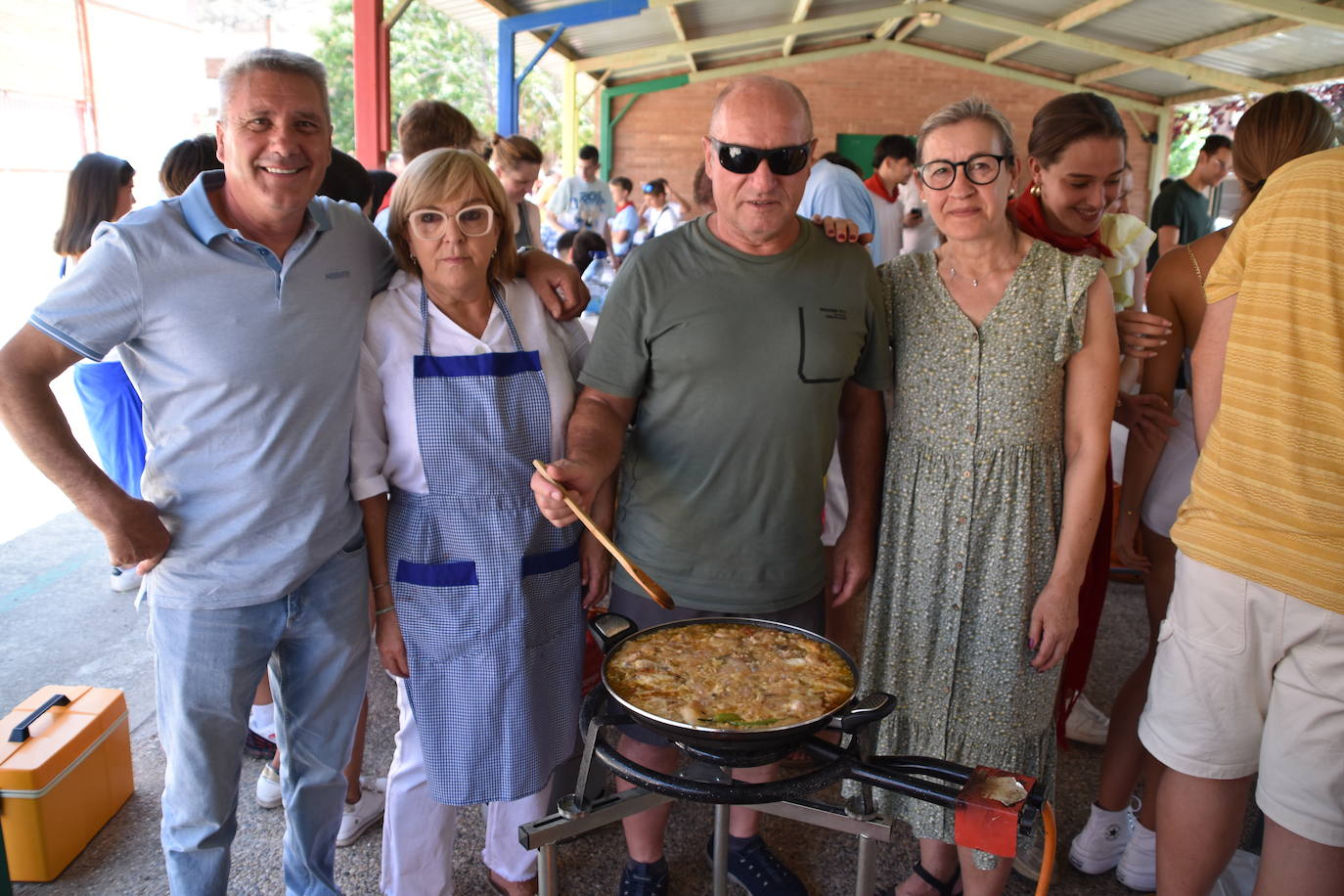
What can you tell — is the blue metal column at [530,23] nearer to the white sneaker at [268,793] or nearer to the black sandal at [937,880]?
the white sneaker at [268,793]

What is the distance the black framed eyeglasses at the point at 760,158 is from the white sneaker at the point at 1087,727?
231 centimetres

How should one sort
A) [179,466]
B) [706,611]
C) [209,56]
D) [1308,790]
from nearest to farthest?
[1308,790], [179,466], [706,611], [209,56]

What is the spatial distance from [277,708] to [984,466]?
66.5 inches

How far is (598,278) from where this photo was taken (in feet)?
20.0

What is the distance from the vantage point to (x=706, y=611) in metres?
2.15

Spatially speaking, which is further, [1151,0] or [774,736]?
[1151,0]

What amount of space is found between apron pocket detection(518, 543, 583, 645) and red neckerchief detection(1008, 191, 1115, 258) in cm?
130

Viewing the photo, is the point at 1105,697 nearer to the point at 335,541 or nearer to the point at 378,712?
the point at 378,712

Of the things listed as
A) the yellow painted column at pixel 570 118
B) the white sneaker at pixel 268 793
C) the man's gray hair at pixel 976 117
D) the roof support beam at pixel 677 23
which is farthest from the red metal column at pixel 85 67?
the man's gray hair at pixel 976 117

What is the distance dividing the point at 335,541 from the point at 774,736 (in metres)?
1.11

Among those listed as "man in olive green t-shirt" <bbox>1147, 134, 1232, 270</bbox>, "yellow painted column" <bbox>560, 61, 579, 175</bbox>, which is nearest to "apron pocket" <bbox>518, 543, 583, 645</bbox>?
"man in olive green t-shirt" <bbox>1147, 134, 1232, 270</bbox>

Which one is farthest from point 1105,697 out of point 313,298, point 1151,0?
point 1151,0

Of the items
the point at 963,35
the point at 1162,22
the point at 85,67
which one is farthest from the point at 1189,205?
the point at 85,67

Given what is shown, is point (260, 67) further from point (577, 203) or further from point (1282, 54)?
point (1282, 54)
